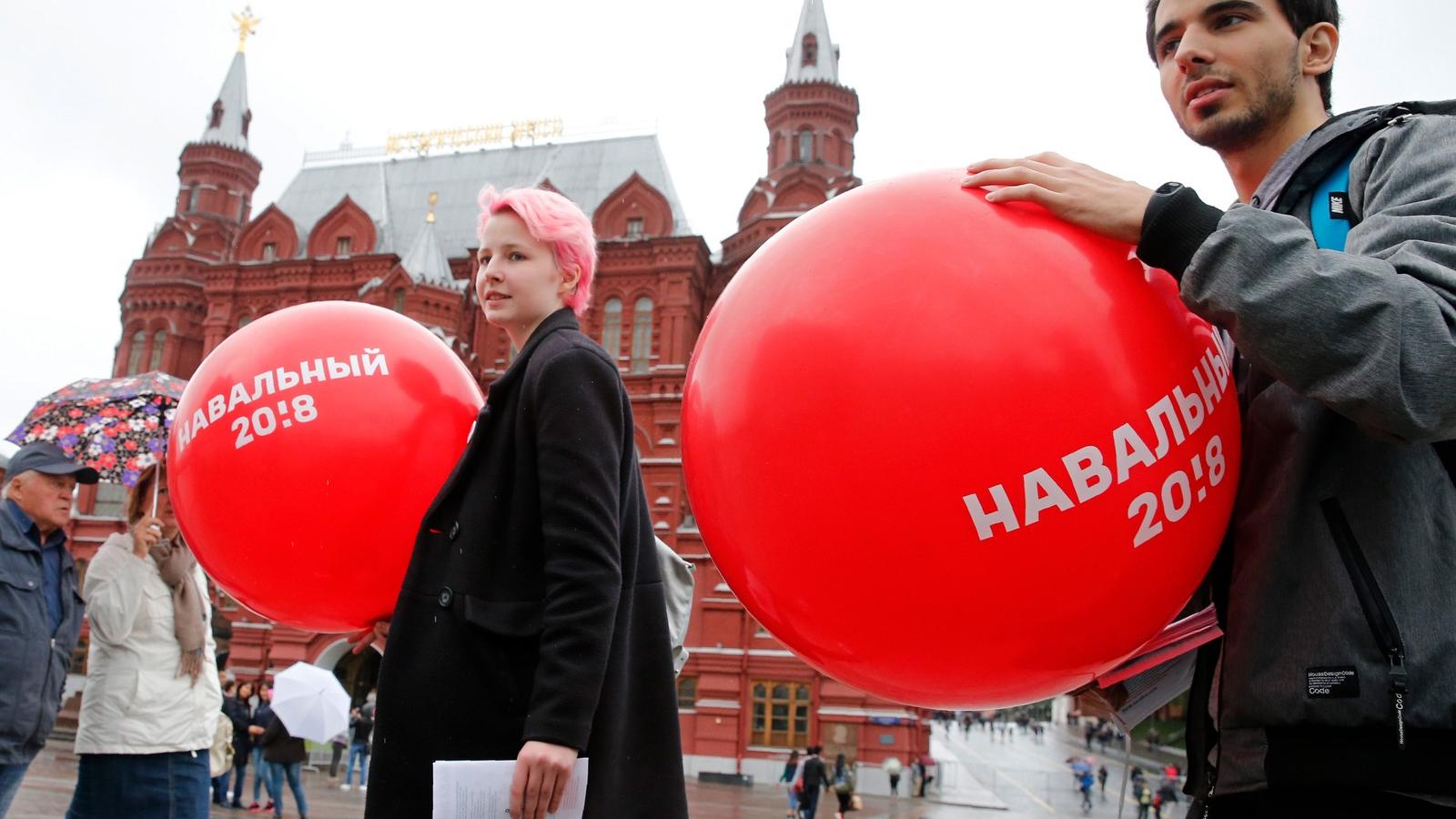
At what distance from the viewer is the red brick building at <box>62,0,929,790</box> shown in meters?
24.2

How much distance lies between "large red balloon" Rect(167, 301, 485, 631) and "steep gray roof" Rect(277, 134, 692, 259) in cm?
2747

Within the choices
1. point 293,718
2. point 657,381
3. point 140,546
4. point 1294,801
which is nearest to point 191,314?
point 657,381

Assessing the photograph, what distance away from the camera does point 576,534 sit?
1.96 metres

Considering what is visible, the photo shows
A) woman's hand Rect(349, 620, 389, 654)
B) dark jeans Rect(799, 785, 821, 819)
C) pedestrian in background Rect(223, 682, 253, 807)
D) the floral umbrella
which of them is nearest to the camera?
woman's hand Rect(349, 620, 389, 654)

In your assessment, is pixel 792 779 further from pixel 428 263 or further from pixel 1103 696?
pixel 1103 696

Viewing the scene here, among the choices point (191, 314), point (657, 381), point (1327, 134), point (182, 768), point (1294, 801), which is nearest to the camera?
point (1294, 801)

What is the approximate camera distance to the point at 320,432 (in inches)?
101

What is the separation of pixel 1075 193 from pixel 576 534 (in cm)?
112

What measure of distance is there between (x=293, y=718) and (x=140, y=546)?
7.50m

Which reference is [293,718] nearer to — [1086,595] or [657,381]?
[1086,595]

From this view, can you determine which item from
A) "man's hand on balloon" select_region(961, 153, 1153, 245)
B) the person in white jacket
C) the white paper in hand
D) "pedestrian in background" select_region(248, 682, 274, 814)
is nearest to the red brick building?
"pedestrian in background" select_region(248, 682, 274, 814)

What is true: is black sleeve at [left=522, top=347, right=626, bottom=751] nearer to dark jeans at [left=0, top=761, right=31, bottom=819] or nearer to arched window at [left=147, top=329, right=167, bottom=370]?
dark jeans at [left=0, top=761, right=31, bottom=819]

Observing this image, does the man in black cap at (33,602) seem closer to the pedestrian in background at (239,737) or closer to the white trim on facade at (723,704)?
the pedestrian in background at (239,737)

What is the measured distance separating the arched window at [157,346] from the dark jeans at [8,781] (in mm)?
31243
